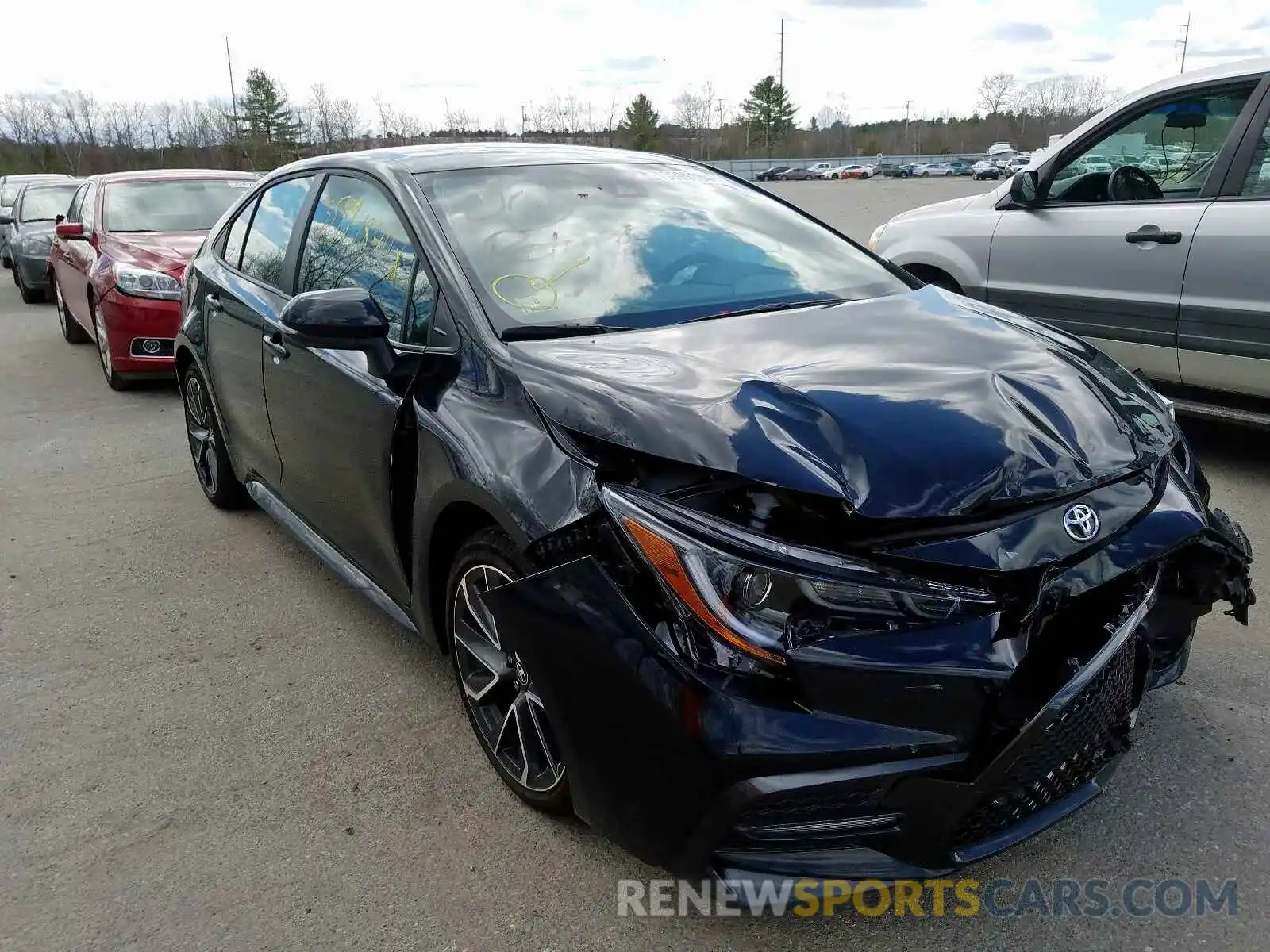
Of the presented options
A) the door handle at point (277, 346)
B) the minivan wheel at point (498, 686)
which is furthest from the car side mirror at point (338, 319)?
the door handle at point (277, 346)

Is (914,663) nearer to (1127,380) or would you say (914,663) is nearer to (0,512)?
(1127,380)

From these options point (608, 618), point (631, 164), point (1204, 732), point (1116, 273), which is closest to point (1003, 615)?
point (608, 618)

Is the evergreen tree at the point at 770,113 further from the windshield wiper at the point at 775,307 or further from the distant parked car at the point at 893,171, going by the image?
the windshield wiper at the point at 775,307

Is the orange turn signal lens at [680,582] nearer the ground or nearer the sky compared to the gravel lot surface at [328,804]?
nearer the sky

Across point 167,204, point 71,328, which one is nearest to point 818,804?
point 167,204

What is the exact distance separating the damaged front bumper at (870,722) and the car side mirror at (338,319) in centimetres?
102

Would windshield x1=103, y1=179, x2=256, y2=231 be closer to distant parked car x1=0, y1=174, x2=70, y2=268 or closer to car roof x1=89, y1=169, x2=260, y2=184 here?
car roof x1=89, y1=169, x2=260, y2=184

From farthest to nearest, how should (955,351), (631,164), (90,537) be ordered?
(90,537), (631,164), (955,351)

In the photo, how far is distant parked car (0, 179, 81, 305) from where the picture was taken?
537 inches

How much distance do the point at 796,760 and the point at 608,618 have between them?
45 cm

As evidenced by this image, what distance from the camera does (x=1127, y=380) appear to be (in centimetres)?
271

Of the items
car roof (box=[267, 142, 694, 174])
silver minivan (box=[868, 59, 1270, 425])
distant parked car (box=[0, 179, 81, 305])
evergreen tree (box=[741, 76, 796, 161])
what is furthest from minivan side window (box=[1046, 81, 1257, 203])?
evergreen tree (box=[741, 76, 796, 161])

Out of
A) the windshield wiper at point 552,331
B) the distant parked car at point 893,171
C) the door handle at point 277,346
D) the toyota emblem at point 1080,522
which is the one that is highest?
the windshield wiper at point 552,331

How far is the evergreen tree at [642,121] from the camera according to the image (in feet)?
271
